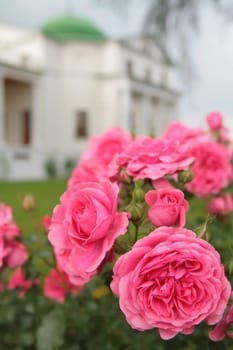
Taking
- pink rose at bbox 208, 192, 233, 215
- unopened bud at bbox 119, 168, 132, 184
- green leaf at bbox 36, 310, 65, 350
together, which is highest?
unopened bud at bbox 119, 168, 132, 184

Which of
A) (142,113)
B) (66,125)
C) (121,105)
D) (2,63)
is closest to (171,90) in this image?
(142,113)

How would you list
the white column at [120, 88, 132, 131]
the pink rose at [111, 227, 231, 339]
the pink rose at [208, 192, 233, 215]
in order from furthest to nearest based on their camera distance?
the white column at [120, 88, 132, 131]
the pink rose at [208, 192, 233, 215]
the pink rose at [111, 227, 231, 339]

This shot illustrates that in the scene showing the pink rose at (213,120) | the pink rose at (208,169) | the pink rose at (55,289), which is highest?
the pink rose at (213,120)

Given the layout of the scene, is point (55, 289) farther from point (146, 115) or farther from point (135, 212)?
point (146, 115)

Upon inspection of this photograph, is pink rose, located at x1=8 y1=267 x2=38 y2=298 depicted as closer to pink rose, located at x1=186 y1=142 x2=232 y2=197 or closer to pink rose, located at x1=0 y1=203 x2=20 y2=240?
pink rose, located at x1=0 y1=203 x2=20 y2=240

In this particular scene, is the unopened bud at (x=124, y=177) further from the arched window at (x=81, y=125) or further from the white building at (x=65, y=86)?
the arched window at (x=81, y=125)

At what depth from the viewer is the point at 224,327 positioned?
0.74 m

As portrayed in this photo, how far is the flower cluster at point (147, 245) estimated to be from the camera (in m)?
0.66

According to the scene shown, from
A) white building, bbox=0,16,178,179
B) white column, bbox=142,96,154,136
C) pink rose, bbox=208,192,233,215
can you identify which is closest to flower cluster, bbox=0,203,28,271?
pink rose, bbox=208,192,233,215

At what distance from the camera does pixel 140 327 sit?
26.7 inches

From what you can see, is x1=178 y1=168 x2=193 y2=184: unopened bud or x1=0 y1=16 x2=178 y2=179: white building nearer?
x1=178 y1=168 x2=193 y2=184: unopened bud

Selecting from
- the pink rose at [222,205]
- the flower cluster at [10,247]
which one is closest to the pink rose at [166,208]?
the flower cluster at [10,247]

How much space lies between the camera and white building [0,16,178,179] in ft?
66.7

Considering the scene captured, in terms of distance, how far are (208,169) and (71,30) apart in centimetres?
2069
